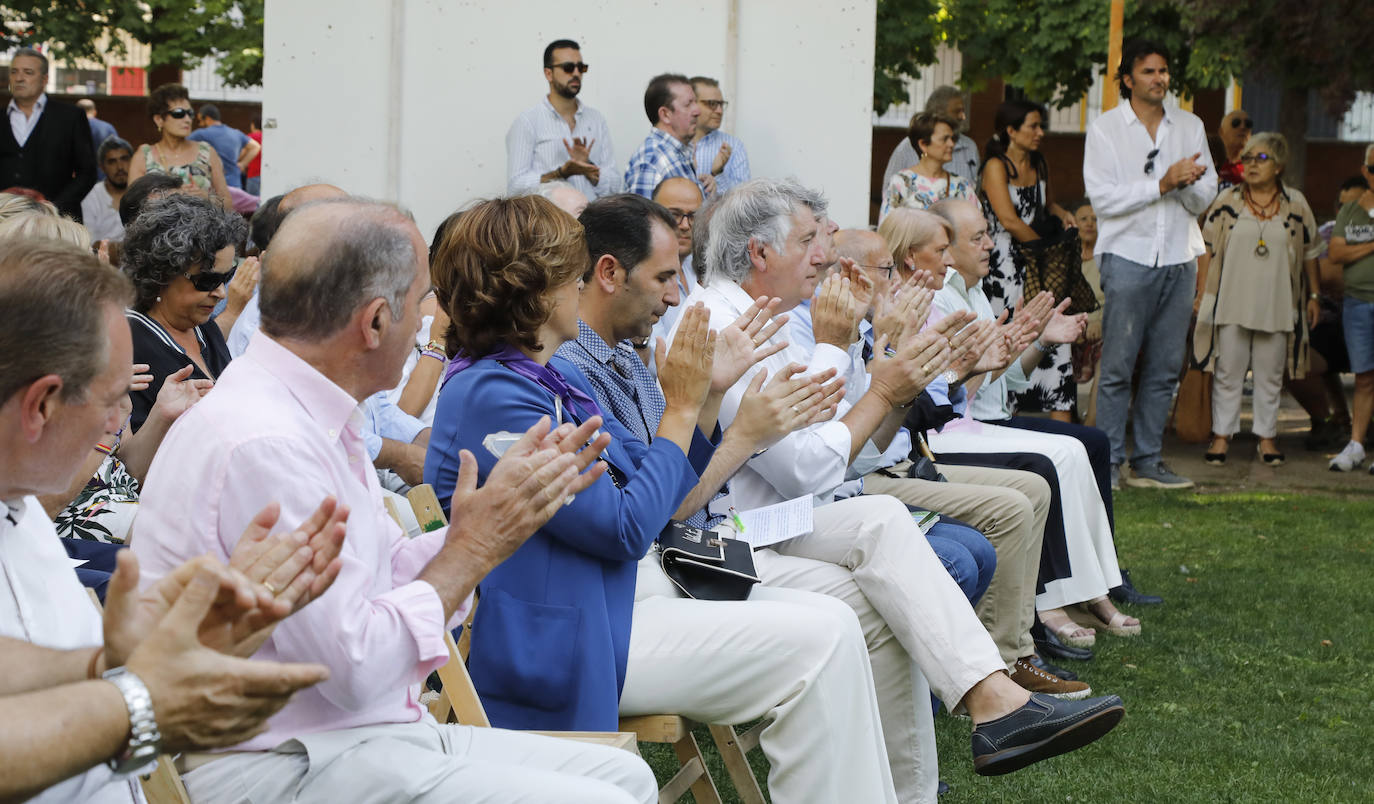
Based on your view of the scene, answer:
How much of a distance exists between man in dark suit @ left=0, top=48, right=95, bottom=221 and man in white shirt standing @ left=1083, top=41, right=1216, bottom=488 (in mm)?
6493

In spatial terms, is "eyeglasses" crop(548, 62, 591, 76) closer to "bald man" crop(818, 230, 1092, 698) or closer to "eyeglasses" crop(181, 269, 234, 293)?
"bald man" crop(818, 230, 1092, 698)

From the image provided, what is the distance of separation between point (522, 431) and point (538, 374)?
160 millimetres

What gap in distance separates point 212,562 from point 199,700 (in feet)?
0.49

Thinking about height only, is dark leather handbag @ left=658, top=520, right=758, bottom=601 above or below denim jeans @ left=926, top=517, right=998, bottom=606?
above

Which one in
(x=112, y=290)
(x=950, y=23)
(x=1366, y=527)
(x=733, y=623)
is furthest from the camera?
(x=950, y=23)

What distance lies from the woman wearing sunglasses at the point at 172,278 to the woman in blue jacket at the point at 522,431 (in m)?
1.27

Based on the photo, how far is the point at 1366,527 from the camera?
321 inches

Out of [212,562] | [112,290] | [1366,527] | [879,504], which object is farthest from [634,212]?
[1366,527]

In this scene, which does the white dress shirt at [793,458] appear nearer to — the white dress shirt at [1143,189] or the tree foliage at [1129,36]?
the white dress shirt at [1143,189]

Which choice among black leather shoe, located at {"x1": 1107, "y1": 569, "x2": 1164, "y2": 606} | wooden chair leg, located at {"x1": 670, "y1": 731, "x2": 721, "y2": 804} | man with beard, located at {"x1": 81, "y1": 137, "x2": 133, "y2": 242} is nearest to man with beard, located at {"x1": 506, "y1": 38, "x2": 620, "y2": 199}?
man with beard, located at {"x1": 81, "y1": 137, "x2": 133, "y2": 242}

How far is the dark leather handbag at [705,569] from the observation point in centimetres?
352

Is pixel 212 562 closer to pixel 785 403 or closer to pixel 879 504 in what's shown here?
pixel 785 403

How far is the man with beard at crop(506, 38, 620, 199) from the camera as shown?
26.4 ft

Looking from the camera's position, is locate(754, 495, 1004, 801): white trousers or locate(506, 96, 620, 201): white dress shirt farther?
locate(506, 96, 620, 201): white dress shirt
